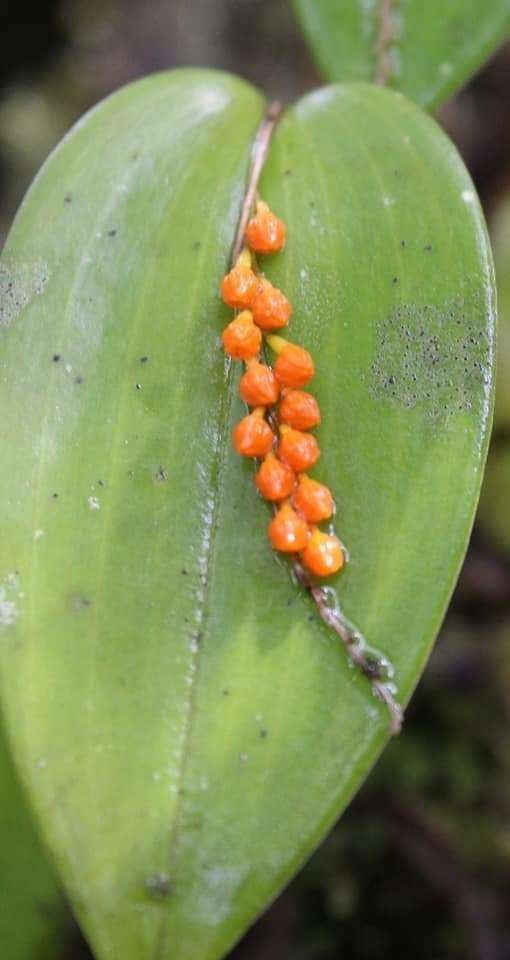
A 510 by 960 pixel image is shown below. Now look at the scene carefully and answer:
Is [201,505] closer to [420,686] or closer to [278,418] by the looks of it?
[278,418]

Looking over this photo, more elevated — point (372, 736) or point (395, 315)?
point (395, 315)

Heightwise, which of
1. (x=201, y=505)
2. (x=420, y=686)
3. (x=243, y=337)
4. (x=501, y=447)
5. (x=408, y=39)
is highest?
(x=408, y=39)

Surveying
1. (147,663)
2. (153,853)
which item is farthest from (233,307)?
(153,853)

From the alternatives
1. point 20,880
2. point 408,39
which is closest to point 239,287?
point 408,39

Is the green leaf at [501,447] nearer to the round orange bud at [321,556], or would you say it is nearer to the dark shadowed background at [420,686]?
the dark shadowed background at [420,686]

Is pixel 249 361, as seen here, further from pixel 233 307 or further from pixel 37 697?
pixel 37 697

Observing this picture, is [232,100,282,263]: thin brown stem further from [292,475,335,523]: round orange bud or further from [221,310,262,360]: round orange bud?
[292,475,335,523]: round orange bud
